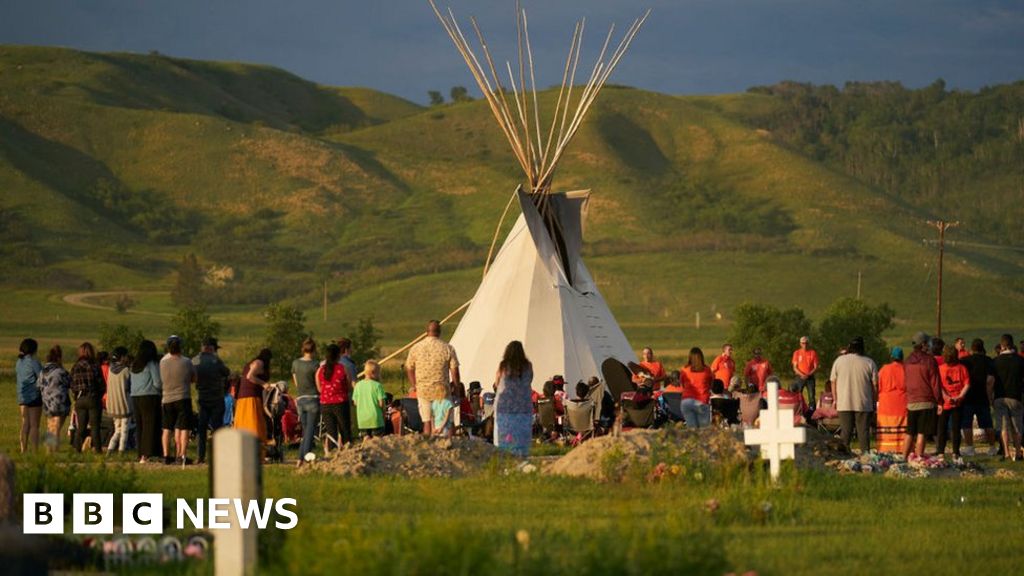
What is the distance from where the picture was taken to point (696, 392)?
19.7 meters

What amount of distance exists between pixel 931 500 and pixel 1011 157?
164807 mm

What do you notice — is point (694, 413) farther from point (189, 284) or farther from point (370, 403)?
point (189, 284)

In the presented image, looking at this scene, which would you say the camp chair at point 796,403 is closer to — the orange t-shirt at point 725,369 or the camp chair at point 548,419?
the orange t-shirt at point 725,369

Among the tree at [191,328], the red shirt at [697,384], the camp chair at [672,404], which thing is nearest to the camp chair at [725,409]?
the camp chair at [672,404]

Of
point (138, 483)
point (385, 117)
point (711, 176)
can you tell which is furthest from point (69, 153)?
point (138, 483)

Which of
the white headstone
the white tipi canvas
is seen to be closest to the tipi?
the white tipi canvas

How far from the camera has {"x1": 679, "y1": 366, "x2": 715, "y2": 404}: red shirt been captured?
19.6 metres

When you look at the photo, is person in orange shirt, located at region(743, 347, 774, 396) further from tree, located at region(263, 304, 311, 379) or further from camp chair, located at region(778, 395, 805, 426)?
tree, located at region(263, 304, 311, 379)

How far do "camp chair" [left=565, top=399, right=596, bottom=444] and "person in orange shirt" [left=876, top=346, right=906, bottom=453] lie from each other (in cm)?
334

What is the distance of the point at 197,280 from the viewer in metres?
98.9

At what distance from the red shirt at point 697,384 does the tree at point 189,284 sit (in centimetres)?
7407

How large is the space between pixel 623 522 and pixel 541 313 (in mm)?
15015

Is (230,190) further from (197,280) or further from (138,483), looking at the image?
(138,483)

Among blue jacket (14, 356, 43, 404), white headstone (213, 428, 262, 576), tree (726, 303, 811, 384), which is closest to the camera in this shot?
white headstone (213, 428, 262, 576)
